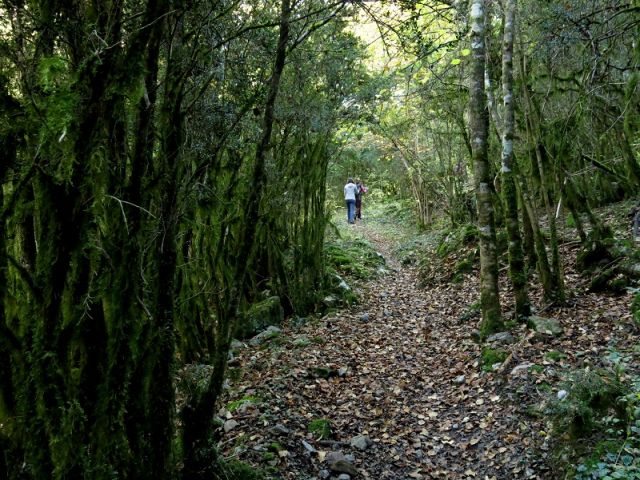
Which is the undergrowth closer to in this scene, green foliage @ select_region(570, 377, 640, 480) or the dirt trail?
green foliage @ select_region(570, 377, 640, 480)

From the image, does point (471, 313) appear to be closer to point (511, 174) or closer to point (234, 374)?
point (511, 174)

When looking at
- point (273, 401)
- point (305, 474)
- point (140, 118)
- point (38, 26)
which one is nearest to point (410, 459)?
point (305, 474)

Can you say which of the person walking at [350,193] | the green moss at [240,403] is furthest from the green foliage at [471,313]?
the person walking at [350,193]

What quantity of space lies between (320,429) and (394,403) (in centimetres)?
126

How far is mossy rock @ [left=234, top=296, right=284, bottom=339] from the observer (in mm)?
8281

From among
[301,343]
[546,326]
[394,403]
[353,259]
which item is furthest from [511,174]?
[353,259]

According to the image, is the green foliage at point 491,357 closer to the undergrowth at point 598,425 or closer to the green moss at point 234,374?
the undergrowth at point 598,425

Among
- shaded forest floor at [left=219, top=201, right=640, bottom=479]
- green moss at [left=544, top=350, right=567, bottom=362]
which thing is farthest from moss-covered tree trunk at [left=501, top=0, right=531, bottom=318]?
green moss at [left=544, top=350, right=567, bottom=362]

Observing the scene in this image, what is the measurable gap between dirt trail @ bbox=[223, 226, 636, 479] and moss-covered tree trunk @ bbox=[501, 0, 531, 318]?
0.64m

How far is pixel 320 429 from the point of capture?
193 inches

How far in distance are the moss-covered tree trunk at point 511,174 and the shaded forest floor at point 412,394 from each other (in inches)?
22.5

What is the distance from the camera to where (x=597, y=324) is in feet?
19.6

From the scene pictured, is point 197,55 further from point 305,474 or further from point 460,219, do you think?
point 460,219

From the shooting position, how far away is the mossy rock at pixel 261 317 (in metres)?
8.28
